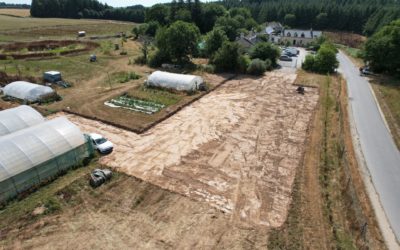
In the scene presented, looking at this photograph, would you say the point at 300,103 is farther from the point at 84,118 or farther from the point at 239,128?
the point at 84,118

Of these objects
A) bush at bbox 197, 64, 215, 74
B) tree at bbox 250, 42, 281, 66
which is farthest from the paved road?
bush at bbox 197, 64, 215, 74

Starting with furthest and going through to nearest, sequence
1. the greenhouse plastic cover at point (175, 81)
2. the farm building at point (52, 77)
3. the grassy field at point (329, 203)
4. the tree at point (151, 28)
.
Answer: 1. the tree at point (151, 28)
2. the farm building at point (52, 77)
3. the greenhouse plastic cover at point (175, 81)
4. the grassy field at point (329, 203)

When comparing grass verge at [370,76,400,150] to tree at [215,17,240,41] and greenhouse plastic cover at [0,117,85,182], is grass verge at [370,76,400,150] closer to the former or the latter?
greenhouse plastic cover at [0,117,85,182]

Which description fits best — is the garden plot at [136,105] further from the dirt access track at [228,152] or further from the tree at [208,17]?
the tree at [208,17]

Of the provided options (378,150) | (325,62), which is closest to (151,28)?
(325,62)

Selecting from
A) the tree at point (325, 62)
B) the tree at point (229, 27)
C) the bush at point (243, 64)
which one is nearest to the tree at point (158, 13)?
the tree at point (229, 27)

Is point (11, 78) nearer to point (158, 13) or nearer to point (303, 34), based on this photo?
point (158, 13)
